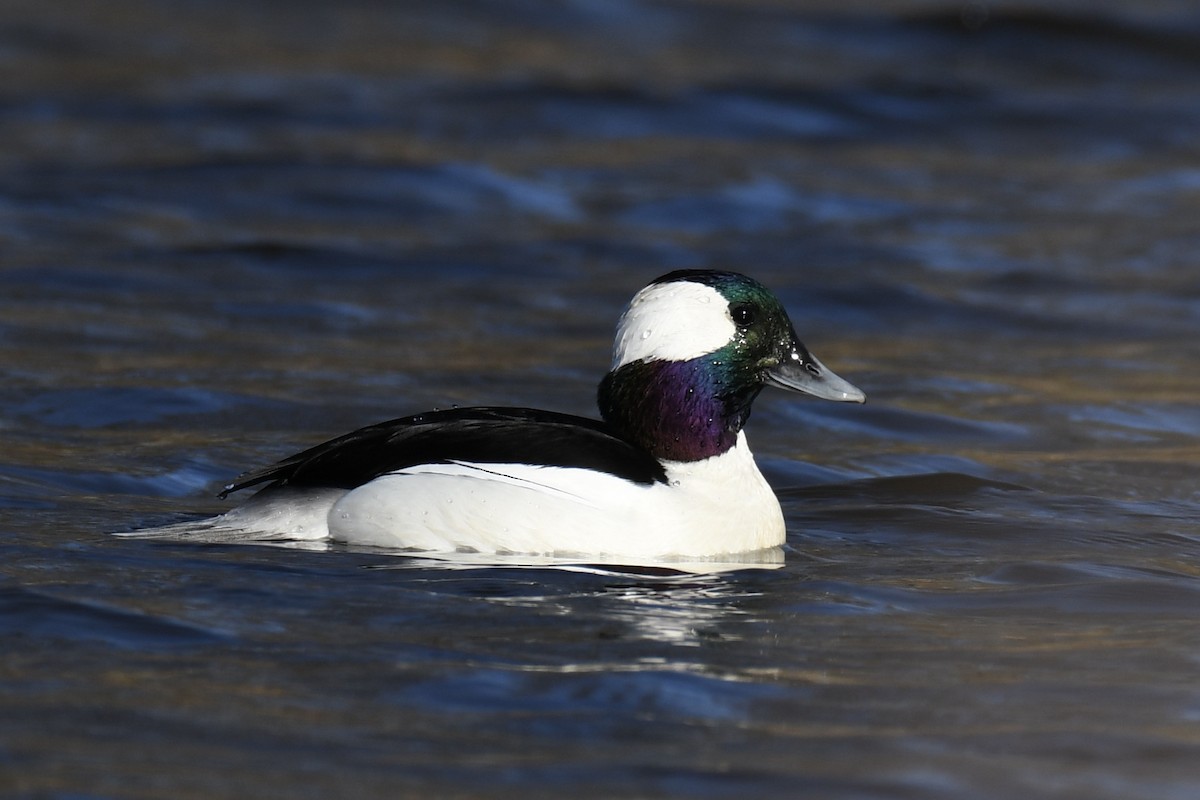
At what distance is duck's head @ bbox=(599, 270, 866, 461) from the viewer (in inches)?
268

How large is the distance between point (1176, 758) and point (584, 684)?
1594 mm

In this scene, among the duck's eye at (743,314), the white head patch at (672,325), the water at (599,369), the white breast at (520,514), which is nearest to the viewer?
the water at (599,369)

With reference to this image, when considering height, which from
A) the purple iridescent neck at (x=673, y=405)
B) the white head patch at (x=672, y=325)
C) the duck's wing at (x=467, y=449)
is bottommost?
the duck's wing at (x=467, y=449)

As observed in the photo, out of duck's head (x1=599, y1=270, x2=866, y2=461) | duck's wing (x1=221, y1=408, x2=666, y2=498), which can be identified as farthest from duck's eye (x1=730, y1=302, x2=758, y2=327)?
duck's wing (x1=221, y1=408, x2=666, y2=498)

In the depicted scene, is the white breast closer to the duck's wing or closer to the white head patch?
the duck's wing

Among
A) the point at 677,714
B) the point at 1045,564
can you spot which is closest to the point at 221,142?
the point at 1045,564

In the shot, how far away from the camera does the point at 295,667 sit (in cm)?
539

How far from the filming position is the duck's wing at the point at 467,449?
6.54 meters

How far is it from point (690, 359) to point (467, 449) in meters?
0.88

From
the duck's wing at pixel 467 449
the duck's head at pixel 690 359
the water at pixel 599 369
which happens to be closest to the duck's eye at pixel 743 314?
the duck's head at pixel 690 359

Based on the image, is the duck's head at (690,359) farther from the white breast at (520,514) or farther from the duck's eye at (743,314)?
the white breast at (520,514)

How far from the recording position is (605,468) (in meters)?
6.55

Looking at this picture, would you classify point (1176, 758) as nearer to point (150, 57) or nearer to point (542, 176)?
point (542, 176)

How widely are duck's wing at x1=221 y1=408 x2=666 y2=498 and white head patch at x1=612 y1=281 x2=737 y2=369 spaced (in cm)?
33
